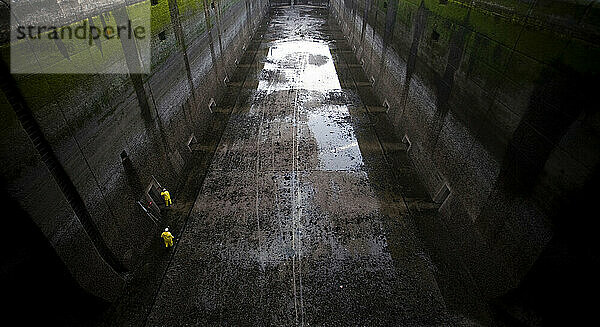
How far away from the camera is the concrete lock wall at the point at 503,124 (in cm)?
525

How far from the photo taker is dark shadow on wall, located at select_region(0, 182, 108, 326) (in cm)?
465

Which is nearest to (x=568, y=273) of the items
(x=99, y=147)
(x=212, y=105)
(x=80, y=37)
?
(x=99, y=147)

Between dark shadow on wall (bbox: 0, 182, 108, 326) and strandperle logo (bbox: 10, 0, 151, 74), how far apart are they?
2.24 m

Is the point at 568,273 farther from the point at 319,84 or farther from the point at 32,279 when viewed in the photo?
the point at 319,84

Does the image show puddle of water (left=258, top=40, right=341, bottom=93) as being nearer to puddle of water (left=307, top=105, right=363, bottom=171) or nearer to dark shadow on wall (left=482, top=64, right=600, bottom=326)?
puddle of water (left=307, top=105, right=363, bottom=171)

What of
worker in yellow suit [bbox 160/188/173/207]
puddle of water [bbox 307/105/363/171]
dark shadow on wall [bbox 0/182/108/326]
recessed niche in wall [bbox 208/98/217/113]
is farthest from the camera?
recessed niche in wall [bbox 208/98/217/113]

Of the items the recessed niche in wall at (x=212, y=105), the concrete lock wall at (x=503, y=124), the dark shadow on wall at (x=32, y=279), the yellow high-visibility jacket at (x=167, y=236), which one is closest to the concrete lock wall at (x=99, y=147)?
the dark shadow on wall at (x=32, y=279)

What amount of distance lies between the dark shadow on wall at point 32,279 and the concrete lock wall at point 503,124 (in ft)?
25.2

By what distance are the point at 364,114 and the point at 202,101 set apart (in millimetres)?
6637

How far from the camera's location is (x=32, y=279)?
5031 mm

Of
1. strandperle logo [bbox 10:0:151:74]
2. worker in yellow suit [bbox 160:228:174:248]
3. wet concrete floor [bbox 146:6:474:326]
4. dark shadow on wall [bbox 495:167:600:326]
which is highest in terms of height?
strandperle logo [bbox 10:0:151:74]

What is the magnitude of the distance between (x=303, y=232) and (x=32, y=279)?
5180mm

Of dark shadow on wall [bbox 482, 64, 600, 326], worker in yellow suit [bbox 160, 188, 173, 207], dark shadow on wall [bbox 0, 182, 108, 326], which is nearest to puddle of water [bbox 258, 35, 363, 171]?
worker in yellow suit [bbox 160, 188, 173, 207]

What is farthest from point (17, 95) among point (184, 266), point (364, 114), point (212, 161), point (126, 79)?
point (364, 114)
